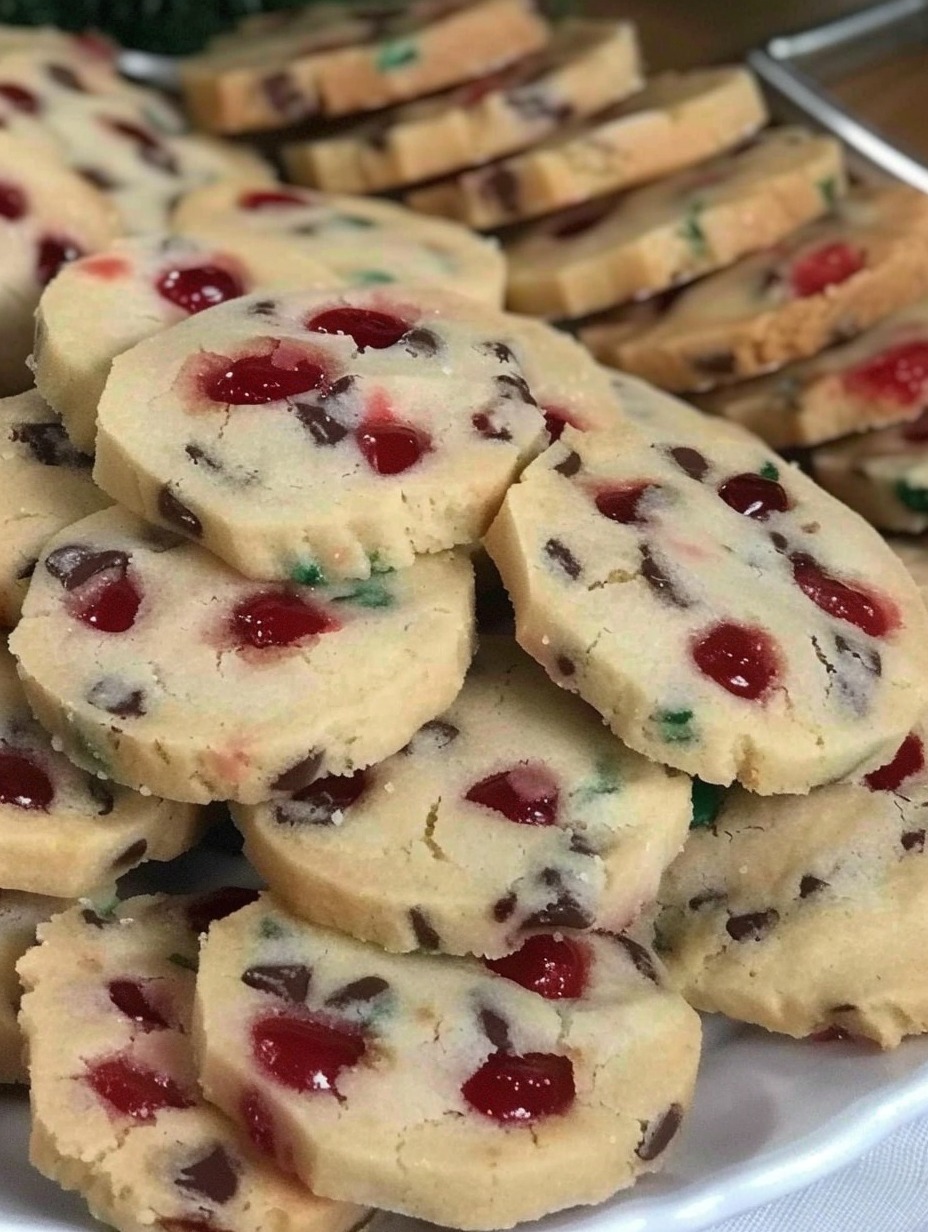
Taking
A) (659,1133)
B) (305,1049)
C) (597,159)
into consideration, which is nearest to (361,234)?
(597,159)

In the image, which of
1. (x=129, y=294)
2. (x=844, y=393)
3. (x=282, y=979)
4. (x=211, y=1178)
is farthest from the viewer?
(x=844, y=393)

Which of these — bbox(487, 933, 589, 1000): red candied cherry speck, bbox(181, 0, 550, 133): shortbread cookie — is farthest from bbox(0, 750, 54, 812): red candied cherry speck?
bbox(181, 0, 550, 133): shortbread cookie

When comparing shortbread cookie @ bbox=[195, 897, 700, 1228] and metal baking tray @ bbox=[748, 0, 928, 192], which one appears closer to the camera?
shortbread cookie @ bbox=[195, 897, 700, 1228]

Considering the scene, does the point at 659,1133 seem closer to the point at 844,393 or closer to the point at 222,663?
the point at 222,663

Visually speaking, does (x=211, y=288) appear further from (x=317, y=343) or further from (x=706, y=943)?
(x=706, y=943)

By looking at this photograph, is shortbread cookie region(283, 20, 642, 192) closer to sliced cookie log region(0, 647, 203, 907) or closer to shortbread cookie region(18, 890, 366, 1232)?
sliced cookie log region(0, 647, 203, 907)

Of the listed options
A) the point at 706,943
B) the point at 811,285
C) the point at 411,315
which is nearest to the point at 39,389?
the point at 411,315

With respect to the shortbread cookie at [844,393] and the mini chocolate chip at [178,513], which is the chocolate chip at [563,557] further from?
the shortbread cookie at [844,393]
